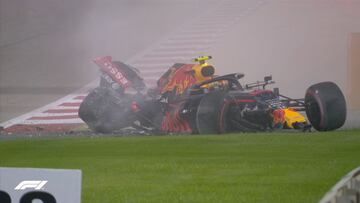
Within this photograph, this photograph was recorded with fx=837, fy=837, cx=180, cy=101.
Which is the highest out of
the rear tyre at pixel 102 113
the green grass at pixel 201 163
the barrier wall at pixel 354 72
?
the barrier wall at pixel 354 72

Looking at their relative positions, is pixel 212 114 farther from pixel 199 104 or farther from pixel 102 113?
pixel 102 113

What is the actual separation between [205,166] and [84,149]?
292 cm

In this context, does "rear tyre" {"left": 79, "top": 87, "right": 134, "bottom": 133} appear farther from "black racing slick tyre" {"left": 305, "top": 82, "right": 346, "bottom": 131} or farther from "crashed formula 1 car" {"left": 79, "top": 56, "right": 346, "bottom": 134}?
"black racing slick tyre" {"left": 305, "top": 82, "right": 346, "bottom": 131}

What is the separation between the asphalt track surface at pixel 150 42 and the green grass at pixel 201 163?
973 millimetres

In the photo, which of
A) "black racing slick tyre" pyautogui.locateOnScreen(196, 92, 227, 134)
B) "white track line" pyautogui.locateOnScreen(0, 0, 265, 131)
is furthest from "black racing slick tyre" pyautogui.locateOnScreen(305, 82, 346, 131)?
"white track line" pyautogui.locateOnScreen(0, 0, 265, 131)

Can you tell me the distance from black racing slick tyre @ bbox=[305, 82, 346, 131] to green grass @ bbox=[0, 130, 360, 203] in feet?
0.77

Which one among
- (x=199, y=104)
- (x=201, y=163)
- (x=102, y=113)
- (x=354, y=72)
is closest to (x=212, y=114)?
(x=199, y=104)

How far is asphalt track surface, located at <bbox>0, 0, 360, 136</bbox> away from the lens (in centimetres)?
1316

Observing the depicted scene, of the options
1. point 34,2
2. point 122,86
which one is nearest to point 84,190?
point 122,86

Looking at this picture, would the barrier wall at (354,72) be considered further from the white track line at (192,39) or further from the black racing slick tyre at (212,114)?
the black racing slick tyre at (212,114)

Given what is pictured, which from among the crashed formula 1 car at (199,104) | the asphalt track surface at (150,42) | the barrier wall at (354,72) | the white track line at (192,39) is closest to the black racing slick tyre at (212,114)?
the crashed formula 1 car at (199,104)

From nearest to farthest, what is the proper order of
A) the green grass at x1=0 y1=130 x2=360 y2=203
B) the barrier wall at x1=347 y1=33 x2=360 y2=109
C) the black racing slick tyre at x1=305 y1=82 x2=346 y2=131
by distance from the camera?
the green grass at x1=0 y1=130 x2=360 y2=203, the black racing slick tyre at x1=305 y1=82 x2=346 y2=131, the barrier wall at x1=347 y1=33 x2=360 y2=109

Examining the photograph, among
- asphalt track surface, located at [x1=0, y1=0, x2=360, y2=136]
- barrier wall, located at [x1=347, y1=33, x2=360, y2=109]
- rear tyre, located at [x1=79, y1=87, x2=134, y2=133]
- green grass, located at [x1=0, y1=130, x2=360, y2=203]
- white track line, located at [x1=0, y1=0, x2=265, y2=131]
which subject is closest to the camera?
green grass, located at [x1=0, y1=130, x2=360, y2=203]

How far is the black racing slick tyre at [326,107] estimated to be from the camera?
12812mm
